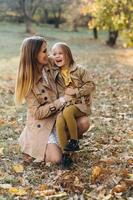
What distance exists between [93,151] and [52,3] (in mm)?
35450

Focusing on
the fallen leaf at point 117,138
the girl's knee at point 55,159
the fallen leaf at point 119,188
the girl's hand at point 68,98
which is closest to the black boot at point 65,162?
the girl's knee at point 55,159

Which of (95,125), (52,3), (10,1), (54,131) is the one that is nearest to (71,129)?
(54,131)

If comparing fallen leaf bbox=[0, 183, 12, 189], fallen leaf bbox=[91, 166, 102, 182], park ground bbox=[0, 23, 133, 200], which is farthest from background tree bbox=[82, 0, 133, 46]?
fallen leaf bbox=[0, 183, 12, 189]

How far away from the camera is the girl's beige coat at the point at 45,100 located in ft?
17.9

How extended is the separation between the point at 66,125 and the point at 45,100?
367mm

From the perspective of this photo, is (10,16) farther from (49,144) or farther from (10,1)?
(49,144)

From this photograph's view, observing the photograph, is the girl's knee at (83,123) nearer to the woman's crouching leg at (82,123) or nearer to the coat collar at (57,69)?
the woman's crouching leg at (82,123)

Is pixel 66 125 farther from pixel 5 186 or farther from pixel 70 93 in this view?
pixel 5 186

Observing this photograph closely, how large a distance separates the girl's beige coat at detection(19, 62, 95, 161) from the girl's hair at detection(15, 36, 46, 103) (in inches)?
2.8

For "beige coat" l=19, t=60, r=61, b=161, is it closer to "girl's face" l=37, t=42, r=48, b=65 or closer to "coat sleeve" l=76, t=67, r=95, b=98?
"girl's face" l=37, t=42, r=48, b=65

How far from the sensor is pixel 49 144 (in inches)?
217

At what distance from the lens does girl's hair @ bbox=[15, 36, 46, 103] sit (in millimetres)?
5465

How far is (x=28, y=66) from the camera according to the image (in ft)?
18.0

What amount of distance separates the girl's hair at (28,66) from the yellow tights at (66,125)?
466mm
